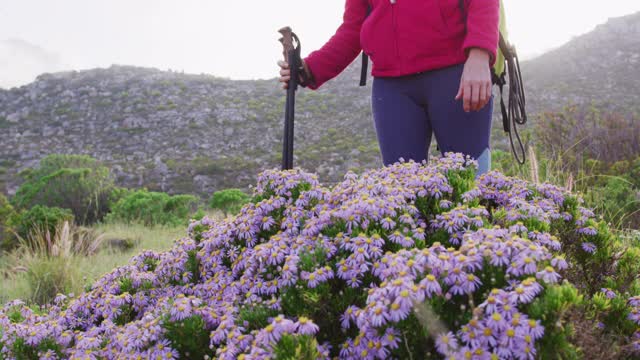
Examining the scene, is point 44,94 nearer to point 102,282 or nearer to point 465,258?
point 102,282

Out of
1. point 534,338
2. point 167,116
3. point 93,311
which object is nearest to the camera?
point 534,338

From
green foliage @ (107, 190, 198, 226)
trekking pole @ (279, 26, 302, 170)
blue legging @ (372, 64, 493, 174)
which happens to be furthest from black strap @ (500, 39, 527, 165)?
green foliage @ (107, 190, 198, 226)

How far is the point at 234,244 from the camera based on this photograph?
2.86 m

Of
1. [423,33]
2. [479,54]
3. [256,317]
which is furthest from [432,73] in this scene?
[256,317]

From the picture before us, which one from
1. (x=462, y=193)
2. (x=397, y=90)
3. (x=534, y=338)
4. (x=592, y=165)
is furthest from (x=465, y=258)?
(x=592, y=165)

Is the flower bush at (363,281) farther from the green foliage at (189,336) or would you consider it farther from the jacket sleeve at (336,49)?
the jacket sleeve at (336,49)

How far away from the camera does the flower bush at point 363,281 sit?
162 cm

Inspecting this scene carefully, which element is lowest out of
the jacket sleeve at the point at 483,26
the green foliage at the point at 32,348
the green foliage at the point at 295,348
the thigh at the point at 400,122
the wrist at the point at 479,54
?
the green foliage at the point at 32,348

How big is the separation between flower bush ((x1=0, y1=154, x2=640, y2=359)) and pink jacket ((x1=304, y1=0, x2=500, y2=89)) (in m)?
0.73

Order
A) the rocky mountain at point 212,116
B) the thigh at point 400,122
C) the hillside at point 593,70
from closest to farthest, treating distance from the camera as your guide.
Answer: the thigh at point 400,122
the rocky mountain at point 212,116
the hillside at point 593,70

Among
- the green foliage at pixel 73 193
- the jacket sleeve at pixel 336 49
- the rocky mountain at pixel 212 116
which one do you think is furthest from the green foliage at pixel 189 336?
the rocky mountain at pixel 212 116

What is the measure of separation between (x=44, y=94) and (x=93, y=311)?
111ft

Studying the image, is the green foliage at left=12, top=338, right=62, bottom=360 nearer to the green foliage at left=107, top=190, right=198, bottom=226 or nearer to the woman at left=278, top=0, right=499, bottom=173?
the woman at left=278, top=0, right=499, bottom=173

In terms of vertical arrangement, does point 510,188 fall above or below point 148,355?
above
